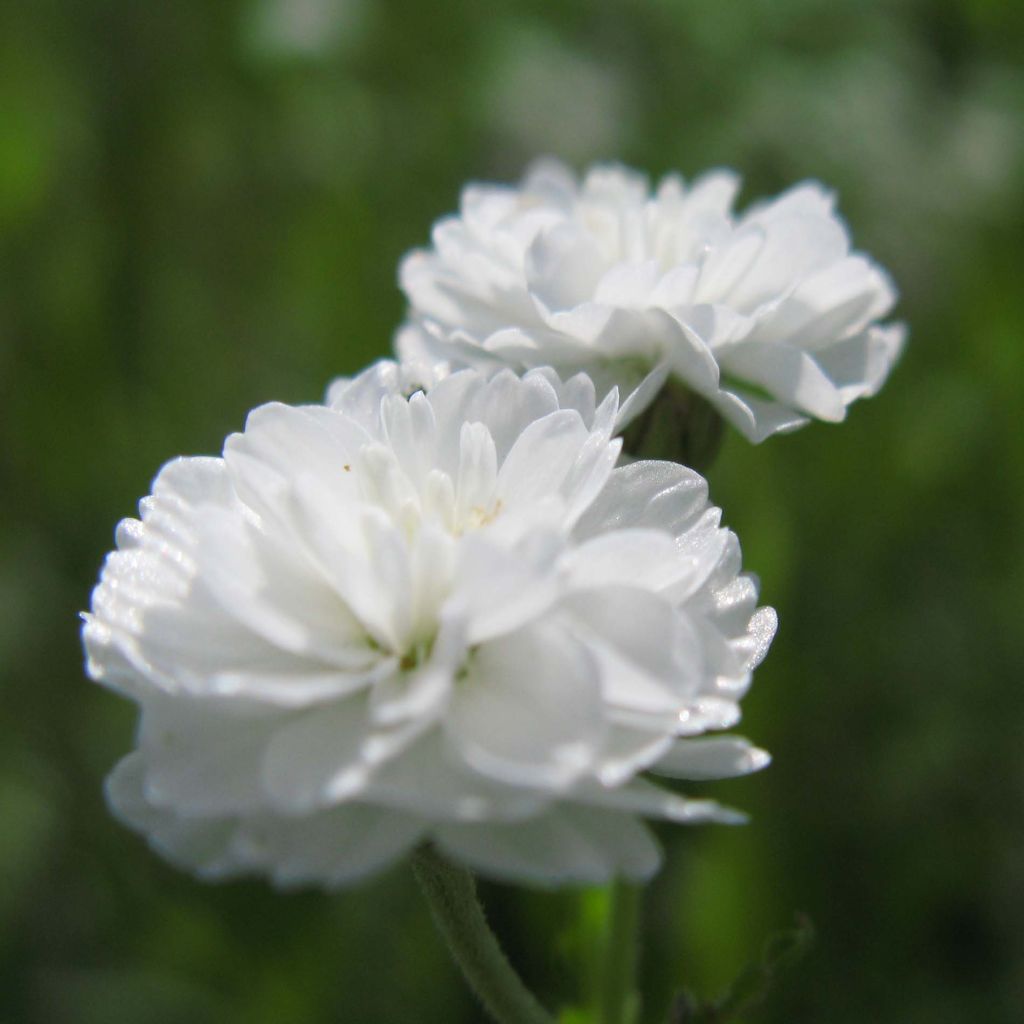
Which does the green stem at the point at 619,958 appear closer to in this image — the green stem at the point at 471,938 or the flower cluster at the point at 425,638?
the green stem at the point at 471,938

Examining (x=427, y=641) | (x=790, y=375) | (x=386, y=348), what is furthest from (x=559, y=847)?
(x=386, y=348)

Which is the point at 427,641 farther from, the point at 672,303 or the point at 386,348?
the point at 386,348

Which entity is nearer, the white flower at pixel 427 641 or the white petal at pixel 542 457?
the white flower at pixel 427 641

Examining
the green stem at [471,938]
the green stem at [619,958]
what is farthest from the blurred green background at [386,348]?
the green stem at [471,938]

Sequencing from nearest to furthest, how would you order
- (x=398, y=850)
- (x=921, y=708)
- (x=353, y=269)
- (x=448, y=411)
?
(x=398, y=850) → (x=448, y=411) → (x=921, y=708) → (x=353, y=269)

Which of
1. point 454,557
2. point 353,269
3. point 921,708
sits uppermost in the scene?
point 454,557

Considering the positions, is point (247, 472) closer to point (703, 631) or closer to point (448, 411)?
point (448, 411)

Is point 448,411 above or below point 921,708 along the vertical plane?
above

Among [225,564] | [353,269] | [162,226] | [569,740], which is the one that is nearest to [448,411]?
[225,564]
